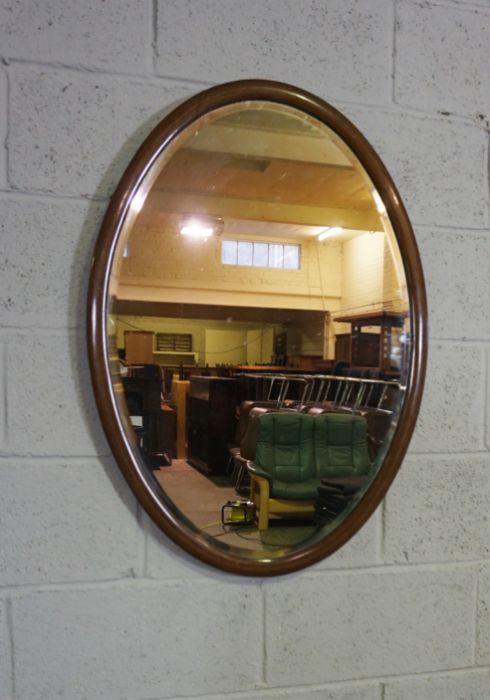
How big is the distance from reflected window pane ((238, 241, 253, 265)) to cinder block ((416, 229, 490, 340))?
0.99 ft

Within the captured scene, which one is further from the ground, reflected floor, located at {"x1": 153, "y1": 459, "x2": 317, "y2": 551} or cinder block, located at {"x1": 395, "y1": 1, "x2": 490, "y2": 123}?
cinder block, located at {"x1": 395, "y1": 1, "x2": 490, "y2": 123}

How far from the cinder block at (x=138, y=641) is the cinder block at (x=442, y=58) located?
90 cm

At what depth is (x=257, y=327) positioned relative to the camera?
867 millimetres

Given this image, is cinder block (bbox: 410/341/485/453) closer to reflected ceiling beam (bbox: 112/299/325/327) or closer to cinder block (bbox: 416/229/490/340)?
cinder block (bbox: 416/229/490/340)

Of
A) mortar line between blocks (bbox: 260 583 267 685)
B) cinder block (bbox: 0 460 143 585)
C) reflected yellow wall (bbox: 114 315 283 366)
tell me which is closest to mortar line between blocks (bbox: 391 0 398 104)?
reflected yellow wall (bbox: 114 315 283 366)

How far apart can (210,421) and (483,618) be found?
0.63 m

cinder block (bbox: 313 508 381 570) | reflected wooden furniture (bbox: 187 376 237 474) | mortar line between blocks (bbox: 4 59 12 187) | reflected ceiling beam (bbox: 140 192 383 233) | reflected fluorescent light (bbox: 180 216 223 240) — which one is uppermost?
mortar line between blocks (bbox: 4 59 12 187)

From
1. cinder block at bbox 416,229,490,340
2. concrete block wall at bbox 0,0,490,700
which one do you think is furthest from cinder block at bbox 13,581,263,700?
cinder block at bbox 416,229,490,340

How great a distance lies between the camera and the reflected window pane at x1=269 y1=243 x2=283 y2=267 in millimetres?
870

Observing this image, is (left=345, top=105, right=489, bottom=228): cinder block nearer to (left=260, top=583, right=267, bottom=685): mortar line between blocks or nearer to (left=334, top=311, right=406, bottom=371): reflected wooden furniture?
(left=334, top=311, right=406, bottom=371): reflected wooden furniture

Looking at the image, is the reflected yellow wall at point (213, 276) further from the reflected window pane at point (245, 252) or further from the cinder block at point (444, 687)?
the cinder block at point (444, 687)

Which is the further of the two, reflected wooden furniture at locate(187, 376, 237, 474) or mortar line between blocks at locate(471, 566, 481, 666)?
mortar line between blocks at locate(471, 566, 481, 666)

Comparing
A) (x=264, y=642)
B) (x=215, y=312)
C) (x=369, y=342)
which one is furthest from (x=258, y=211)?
(x=264, y=642)

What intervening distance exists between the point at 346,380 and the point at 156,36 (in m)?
0.62
